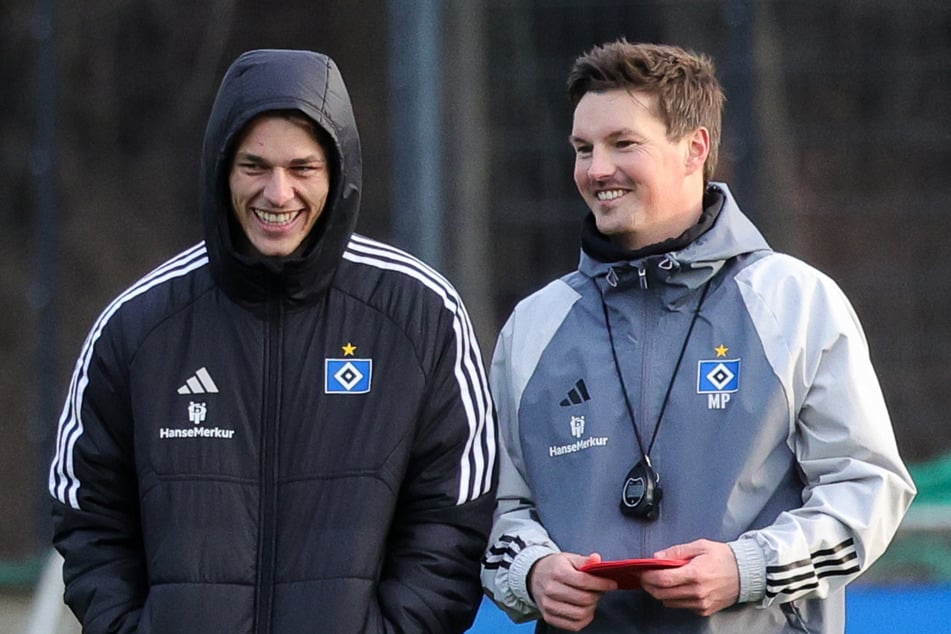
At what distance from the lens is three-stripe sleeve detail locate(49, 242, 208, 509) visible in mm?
3217

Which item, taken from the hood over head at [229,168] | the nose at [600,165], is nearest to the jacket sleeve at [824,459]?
the nose at [600,165]

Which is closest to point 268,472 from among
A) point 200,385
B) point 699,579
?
point 200,385

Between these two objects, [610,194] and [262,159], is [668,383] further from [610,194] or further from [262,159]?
[262,159]

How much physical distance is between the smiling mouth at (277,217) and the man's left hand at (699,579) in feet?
2.91

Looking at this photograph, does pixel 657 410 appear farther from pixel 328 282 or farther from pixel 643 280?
pixel 328 282

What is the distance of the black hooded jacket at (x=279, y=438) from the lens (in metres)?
3.08

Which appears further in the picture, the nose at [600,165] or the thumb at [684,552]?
the nose at [600,165]

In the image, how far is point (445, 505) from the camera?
318 centimetres

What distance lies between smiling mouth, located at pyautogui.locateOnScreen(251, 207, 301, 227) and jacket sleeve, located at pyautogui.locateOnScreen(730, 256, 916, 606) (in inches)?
33.0

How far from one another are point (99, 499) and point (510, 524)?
746 millimetres

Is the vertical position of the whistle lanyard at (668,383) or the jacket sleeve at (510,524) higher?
the whistle lanyard at (668,383)

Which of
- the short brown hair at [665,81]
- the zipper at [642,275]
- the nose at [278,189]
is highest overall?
the short brown hair at [665,81]

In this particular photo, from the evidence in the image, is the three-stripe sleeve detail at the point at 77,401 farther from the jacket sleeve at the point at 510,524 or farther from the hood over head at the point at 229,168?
the jacket sleeve at the point at 510,524

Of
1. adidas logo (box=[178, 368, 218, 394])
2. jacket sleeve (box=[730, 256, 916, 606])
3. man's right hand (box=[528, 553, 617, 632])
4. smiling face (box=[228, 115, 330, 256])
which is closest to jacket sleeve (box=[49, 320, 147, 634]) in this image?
adidas logo (box=[178, 368, 218, 394])
